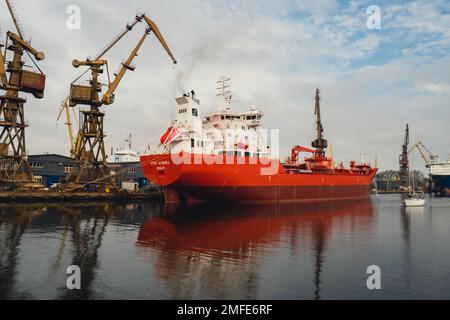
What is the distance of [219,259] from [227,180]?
805 inches

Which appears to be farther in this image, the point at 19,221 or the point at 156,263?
the point at 19,221

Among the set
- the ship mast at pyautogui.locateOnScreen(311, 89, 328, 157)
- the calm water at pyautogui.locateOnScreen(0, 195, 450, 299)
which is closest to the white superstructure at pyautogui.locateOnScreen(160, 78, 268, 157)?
the calm water at pyautogui.locateOnScreen(0, 195, 450, 299)

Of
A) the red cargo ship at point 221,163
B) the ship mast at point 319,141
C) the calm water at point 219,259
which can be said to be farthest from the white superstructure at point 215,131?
the ship mast at point 319,141

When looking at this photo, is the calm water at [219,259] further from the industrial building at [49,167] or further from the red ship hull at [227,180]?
the industrial building at [49,167]

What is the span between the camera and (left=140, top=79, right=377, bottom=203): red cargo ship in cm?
3269

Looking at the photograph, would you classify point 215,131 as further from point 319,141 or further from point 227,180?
point 319,141

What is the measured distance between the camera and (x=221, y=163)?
3316 centimetres

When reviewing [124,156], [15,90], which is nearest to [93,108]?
[15,90]

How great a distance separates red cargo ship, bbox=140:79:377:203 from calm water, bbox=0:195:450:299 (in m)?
9.38

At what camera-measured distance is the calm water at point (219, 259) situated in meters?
10.0
